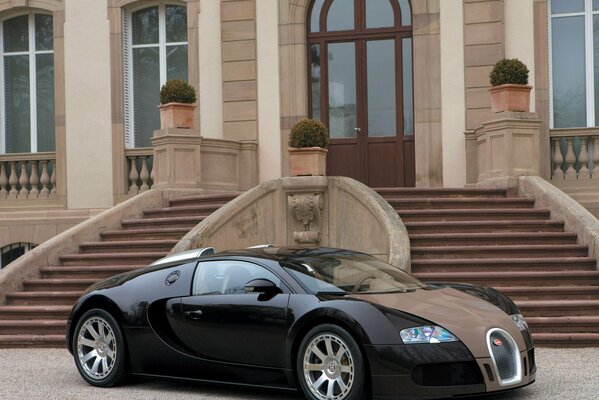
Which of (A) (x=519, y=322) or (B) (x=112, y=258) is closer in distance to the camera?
(A) (x=519, y=322)

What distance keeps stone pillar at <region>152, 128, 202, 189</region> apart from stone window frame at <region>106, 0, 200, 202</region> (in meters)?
2.32

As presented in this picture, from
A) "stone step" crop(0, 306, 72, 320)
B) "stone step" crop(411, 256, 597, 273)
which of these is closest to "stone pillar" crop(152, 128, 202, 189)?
"stone step" crop(0, 306, 72, 320)

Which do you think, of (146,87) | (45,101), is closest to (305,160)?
(146,87)

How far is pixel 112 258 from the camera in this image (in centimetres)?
1442

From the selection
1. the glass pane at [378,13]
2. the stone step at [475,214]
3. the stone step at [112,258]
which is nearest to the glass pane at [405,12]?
the glass pane at [378,13]

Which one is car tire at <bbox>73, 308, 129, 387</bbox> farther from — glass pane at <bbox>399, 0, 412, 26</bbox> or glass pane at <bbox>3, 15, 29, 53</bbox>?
glass pane at <bbox>3, 15, 29, 53</bbox>

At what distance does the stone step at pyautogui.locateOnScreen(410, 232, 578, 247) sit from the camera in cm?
1349

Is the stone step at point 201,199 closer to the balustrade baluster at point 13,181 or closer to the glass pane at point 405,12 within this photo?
the balustrade baluster at point 13,181

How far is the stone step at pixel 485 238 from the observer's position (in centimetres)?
1349

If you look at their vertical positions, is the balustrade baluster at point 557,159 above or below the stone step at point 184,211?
above

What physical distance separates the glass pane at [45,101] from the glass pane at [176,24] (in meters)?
2.39

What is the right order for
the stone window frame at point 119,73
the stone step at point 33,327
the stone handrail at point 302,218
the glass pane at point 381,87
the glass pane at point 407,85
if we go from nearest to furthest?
the stone step at point 33,327, the stone handrail at point 302,218, the glass pane at point 407,85, the glass pane at point 381,87, the stone window frame at point 119,73

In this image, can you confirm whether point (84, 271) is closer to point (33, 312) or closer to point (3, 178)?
point (33, 312)

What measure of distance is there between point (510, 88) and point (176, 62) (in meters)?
6.97
